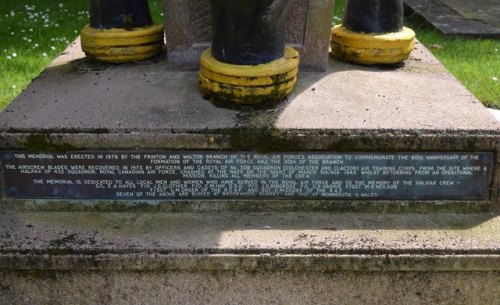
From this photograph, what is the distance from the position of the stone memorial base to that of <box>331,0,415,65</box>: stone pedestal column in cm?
54

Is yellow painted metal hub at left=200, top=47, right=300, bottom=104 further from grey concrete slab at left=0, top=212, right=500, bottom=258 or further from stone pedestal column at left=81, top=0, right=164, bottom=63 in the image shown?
stone pedestal column at left=81, top=0, right=164, bottom=63

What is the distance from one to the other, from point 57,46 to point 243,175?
368 centimetres

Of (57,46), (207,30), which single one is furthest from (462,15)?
(207,30)

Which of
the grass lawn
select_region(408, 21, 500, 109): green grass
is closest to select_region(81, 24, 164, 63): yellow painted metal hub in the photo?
the grass lawn

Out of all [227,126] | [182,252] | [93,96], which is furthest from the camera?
[93,96]

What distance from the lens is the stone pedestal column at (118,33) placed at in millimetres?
3113

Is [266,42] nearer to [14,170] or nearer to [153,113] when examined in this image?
[153,113]

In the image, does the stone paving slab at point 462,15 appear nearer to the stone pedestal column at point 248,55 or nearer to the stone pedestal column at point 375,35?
the stone pedestal column at point 375,35

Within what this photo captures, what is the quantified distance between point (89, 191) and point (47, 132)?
277 millimetres

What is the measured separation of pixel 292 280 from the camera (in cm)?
242

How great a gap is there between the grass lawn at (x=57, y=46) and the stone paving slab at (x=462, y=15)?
0.17m

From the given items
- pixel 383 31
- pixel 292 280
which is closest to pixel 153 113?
pixel 292 280

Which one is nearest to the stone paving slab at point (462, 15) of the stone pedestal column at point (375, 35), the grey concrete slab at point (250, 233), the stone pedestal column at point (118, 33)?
the stone pedestal column at point (375, 35)

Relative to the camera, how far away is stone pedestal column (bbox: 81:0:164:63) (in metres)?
3.11
